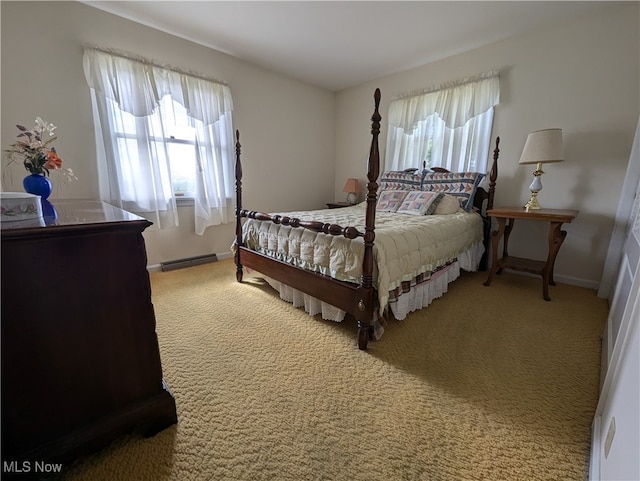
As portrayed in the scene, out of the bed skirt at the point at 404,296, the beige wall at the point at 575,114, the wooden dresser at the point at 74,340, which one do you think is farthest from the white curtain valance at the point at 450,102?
the wooden dresser at the point at 74,340

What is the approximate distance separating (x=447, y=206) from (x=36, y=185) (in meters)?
3.04

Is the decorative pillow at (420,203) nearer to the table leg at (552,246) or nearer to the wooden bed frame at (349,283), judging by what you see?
the table leg at (552,246)

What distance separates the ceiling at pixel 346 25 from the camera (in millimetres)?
2260

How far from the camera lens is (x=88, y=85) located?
236 cm

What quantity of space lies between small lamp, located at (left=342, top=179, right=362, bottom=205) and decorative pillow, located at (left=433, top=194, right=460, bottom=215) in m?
1.47

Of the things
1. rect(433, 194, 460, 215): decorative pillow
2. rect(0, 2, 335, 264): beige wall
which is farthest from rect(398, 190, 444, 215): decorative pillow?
rect(0, 2, 335, 264): beige wall

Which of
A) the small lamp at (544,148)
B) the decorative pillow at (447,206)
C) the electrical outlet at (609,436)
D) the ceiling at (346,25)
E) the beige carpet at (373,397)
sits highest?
the ceiling at (346,25)

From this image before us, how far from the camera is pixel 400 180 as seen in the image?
11.1 feet

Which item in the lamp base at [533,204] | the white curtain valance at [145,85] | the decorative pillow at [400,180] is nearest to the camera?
the white curtain valance at [145,85]

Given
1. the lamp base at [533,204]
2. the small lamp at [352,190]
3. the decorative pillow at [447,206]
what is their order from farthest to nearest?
the small lamp at [352,190]
the decorative pillow at [447,206]
the lamp base at [533,204]

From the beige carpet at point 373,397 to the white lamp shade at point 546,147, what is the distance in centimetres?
123

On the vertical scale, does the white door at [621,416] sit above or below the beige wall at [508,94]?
below

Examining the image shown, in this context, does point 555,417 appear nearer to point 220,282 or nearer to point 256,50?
point 220,282

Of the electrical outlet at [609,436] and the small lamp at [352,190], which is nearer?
the electrical outlet at [609,436]
